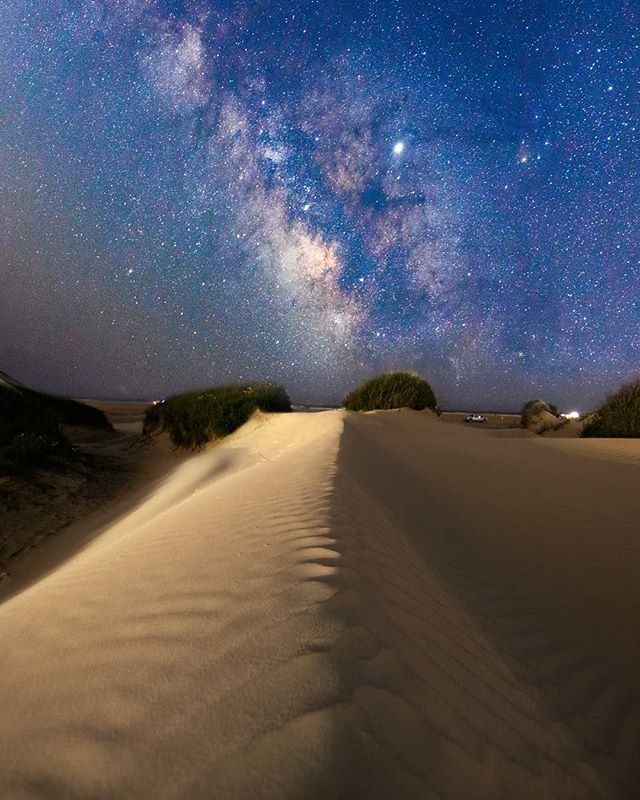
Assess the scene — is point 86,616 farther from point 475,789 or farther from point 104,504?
point 104,504

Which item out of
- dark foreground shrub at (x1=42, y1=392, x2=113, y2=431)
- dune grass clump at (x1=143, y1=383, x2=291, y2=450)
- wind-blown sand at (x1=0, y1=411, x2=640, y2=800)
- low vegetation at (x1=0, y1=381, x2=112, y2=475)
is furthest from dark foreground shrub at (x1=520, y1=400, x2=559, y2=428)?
dark foreground shrub at (x1=42, y1=392, x2=113, y2=431)

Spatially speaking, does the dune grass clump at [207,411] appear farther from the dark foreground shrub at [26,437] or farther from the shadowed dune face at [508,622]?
the shadowed dune face at [508,622]

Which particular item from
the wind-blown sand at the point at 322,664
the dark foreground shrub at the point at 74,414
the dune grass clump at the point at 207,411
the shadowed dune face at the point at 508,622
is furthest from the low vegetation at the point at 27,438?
the dark foreground shrub at the point at 74,414

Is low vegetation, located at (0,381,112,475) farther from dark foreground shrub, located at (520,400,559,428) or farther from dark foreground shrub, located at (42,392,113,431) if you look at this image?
dark foreground shrub, located at (520,400,559,428)

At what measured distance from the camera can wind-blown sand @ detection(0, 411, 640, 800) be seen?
993 mm

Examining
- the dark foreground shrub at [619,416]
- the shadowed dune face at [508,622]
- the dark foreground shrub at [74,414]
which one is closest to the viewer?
the shadowed dune face at [508,622]

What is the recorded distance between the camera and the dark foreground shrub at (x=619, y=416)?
11.0 m

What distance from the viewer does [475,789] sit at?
1.06 meters

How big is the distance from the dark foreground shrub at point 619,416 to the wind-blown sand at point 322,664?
Result: 30.7ft

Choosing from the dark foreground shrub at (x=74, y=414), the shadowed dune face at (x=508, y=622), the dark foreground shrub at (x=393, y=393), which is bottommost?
the shadowed dune face at (x=508, y=622)

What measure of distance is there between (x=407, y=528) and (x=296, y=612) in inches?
96.4

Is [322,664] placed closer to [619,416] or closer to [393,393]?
[619,416]

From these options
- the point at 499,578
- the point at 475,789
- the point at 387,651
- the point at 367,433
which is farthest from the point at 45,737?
the point at 367,433

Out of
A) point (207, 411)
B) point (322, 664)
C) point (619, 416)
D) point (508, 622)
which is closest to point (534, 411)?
point (619, 416)
